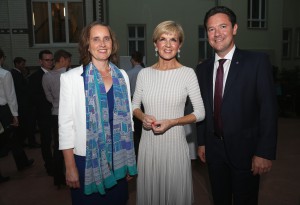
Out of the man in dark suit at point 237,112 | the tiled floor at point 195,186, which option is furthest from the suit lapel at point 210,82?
the tiled floor at point 195,186

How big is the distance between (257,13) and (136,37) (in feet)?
24.0

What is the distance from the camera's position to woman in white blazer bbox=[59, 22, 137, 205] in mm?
2041

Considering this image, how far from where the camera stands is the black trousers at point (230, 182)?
2381 millimetres

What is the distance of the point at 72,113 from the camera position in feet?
6.76

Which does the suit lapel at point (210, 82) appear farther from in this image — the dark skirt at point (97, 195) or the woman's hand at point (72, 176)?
the woman's hand at point (72, 176)

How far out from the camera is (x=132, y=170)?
2.34m

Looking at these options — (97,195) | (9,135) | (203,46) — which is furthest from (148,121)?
(203,46)

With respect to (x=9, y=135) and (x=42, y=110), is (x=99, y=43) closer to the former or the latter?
(x=42, y=110)

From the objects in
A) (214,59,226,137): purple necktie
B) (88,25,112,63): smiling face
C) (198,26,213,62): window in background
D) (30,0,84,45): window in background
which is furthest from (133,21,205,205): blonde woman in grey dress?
(198,26,213,62): window in background

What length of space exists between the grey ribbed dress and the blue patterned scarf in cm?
20

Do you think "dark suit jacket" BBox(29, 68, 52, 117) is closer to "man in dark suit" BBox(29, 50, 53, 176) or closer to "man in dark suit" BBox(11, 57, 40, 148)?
"man in dark suit" BBox(29, 50, 53, 176)

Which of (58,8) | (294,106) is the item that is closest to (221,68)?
(294,106)

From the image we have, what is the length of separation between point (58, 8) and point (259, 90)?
12408 mm

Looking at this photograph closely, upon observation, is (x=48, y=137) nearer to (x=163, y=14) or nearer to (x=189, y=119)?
(x=189, y=119)
